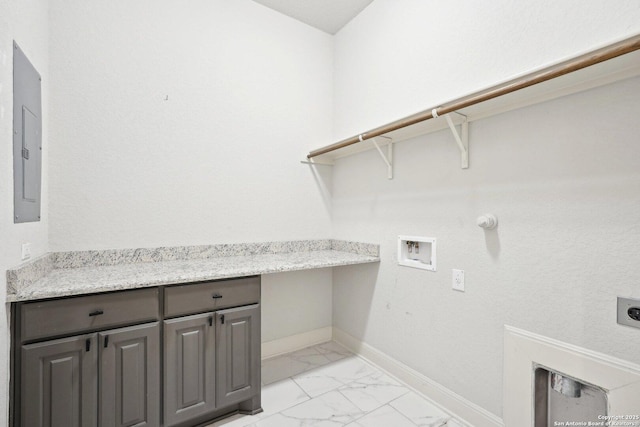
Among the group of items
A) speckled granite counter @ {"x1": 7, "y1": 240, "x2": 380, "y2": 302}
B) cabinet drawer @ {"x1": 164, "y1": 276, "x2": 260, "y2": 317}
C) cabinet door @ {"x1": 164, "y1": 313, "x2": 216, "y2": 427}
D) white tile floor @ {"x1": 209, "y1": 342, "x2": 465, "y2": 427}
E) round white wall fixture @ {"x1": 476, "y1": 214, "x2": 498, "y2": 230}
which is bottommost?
white tile floor @ {"x1": 209, "y1": 342, "x2": 465, "y2": 427}

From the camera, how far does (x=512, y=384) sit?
4.83 ft

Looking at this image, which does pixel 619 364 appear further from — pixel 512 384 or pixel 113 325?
pixel 113 325

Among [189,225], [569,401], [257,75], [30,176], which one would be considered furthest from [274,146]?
[569,401]

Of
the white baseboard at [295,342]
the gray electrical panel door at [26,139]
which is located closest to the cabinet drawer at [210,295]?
the gray electrical panel door at [26,139]

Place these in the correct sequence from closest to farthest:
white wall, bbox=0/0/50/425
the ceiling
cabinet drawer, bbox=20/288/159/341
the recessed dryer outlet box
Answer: white wall, bbox=0/0/50/425
cabinet drawer, bbox=20/288/159/341
the recessed dryer outlet box
the ceiling

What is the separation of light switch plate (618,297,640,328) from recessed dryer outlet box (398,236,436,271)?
86 centimetres

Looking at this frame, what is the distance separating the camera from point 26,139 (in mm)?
1394

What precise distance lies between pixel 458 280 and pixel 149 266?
6.29 ft

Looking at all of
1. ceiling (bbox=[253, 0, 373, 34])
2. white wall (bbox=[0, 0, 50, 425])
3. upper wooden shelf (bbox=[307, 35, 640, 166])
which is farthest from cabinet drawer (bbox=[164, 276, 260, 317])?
ceiling (bbox=[253, 0, 373, 34])

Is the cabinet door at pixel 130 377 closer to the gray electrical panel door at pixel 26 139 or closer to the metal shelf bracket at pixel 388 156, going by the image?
the gray electrical panel door at pixel 26 139

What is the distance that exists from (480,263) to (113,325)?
1931 millimetres

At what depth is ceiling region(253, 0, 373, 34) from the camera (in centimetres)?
246

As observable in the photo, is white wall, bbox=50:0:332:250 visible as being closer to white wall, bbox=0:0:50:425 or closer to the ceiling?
the ceiling

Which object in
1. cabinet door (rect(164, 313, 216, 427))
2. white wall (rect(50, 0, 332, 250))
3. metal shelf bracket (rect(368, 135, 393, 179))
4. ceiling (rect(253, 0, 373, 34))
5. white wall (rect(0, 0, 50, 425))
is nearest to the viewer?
white wall (rect(0, 0, 50, 425))
